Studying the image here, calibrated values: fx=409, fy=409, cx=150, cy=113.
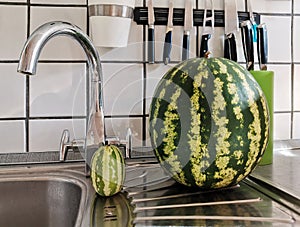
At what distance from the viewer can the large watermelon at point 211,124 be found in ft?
2.30

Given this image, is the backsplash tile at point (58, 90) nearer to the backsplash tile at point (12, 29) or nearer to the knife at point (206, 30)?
the backsplash tile at point (12, 29)

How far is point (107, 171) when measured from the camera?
72 centimetres

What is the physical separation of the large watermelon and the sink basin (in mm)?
267

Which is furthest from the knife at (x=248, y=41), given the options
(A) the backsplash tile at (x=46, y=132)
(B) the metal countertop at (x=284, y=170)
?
(A) the backsplash tile at (x=46, y=132)

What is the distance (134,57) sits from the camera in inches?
41.9

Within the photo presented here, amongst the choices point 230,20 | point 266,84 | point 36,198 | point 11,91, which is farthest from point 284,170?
point 11,91

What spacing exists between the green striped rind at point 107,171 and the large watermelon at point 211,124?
0.26 ft

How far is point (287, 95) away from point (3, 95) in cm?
78

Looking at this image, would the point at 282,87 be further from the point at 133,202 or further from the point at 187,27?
the point at 133,202

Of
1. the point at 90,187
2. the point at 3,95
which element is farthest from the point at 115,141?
the point at 3,95

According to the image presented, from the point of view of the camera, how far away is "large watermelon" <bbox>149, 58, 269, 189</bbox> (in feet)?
2.30

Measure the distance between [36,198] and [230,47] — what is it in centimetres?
63

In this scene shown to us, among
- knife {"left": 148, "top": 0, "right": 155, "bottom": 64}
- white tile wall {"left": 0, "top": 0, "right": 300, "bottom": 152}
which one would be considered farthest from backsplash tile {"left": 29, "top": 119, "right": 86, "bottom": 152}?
knife {"left": 148, "top": 0, "right": 155, "bottom": 64}

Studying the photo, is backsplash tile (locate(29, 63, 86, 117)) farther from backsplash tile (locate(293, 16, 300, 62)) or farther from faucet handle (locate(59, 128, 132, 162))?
backsplash tile (locate(293, 16, 300, 62))
